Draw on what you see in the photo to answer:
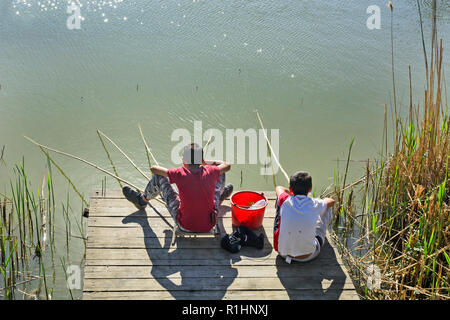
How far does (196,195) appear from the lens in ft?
10.1

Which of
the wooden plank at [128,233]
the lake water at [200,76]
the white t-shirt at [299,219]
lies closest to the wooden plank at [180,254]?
the wooden plank at [128,233]

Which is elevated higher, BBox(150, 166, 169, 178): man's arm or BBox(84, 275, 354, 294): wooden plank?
BBox(150, 166, 169, 178): man's arm

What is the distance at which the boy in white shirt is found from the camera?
2.89 meters

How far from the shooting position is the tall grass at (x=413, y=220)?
124 inches

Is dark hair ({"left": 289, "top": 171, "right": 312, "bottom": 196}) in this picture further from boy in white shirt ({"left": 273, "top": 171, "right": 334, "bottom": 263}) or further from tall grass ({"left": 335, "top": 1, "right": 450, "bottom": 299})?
tall grass ({"left": 335, "top": 1, "right": 450, "bottom": 299})

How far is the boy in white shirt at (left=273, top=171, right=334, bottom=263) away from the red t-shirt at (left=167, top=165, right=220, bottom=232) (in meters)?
0.43

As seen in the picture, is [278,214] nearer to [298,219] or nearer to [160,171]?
[298,219]

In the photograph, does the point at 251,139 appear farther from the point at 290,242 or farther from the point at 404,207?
the point at 290,242

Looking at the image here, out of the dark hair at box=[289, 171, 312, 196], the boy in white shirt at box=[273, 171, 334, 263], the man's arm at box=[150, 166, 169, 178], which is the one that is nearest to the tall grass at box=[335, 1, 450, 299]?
the boy in white shirt at box=[273, 171, 334, 263]

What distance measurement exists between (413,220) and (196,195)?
1.59 metres

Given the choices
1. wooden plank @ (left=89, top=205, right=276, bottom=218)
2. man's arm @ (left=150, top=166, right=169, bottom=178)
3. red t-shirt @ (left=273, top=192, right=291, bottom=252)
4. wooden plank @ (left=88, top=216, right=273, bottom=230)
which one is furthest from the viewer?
wooden plank @ (left=89, top=205, right=276, bottom=218)

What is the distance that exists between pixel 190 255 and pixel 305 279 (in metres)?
0.71

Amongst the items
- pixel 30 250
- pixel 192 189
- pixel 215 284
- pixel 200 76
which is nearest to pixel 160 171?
pixel 192 189
